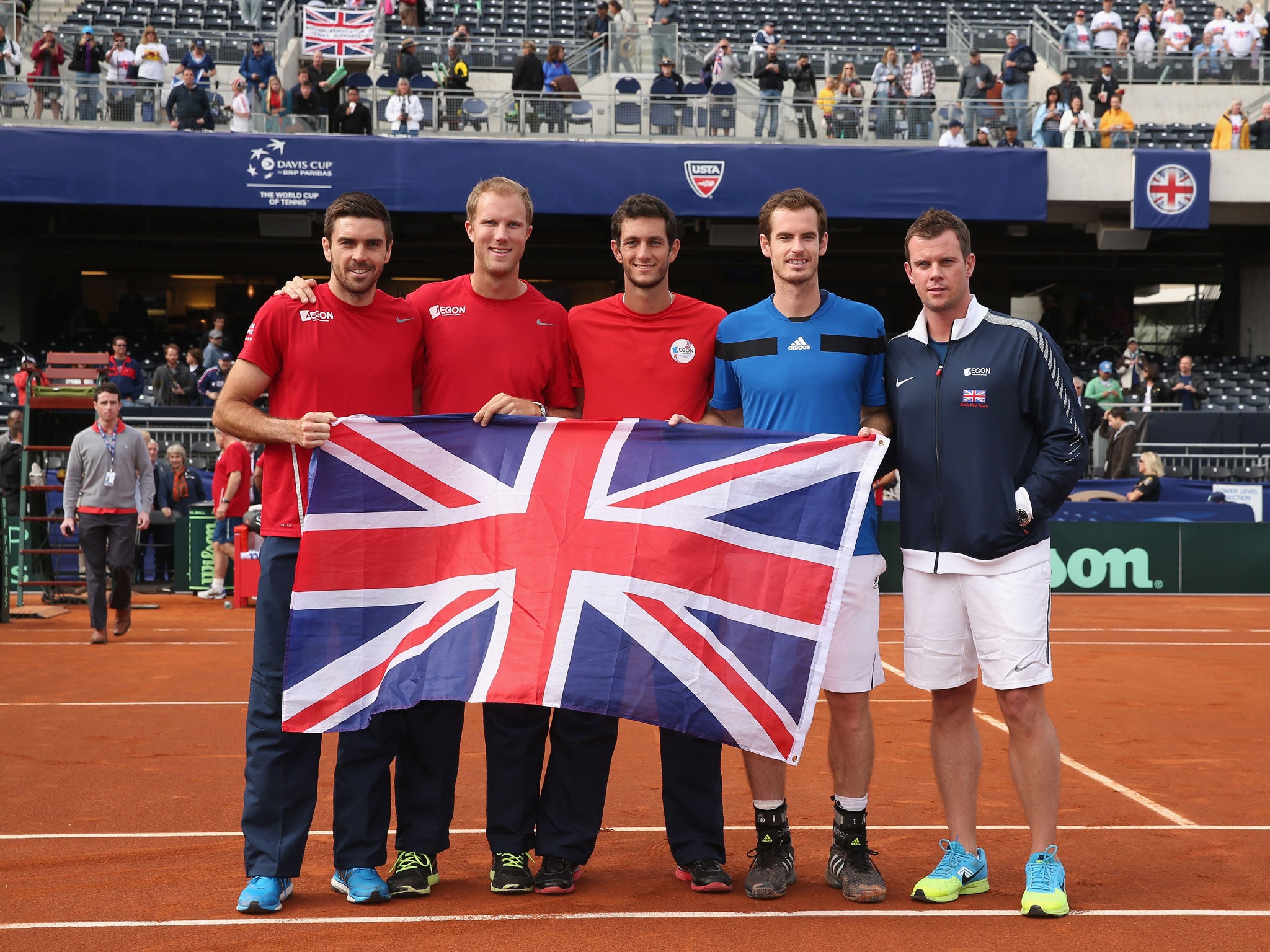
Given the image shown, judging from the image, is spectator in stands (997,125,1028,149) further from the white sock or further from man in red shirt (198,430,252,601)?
the white sock

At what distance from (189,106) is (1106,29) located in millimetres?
20112

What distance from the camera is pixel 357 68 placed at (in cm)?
2558

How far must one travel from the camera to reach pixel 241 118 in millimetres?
23688

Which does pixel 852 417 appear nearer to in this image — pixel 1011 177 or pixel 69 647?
pixel 69 647

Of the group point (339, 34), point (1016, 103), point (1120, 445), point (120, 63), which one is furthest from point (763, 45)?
point (120, 63)

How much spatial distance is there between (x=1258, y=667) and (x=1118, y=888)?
723 centimetres

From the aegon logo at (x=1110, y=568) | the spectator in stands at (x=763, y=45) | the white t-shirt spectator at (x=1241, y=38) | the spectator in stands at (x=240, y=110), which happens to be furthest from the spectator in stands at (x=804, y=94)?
the aegon logo at (x=1110, y=568)

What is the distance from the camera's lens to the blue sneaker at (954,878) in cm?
458

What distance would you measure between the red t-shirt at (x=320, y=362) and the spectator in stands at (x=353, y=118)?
66.9 feet

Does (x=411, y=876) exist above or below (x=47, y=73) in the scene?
below

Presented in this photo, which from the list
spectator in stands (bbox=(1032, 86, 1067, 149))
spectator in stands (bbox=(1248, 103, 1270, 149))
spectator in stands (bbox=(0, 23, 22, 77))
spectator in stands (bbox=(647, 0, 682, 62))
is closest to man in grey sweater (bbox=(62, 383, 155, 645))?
spectator in stands (bbox=(0, 23, 22, 77))

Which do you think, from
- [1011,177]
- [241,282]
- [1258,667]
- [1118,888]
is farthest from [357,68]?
[1118,888]

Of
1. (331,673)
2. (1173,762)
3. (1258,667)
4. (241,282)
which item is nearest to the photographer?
(331,673)

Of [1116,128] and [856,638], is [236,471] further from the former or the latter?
[1116,128]
